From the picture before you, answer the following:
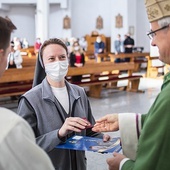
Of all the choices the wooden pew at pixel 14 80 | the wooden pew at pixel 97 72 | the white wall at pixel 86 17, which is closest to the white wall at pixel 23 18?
the white wall at pixel 86 17

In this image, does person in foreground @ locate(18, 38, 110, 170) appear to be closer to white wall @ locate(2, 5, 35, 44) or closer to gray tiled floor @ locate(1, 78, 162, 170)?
gray tiled floor @ locate(1, 78, 162, 170)

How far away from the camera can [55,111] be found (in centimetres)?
202

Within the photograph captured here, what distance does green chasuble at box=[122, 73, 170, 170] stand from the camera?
1118 millimetres

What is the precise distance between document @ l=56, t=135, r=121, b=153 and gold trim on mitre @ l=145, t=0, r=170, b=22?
2.26 feet

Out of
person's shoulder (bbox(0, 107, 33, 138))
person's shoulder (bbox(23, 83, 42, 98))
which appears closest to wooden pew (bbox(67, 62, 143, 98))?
person's shoulder (bbox(23, 83, 42, 98))

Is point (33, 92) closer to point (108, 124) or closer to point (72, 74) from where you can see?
point (108, 124)

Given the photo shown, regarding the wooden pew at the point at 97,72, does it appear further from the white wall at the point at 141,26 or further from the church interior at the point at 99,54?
the white wall at the point at 141,26

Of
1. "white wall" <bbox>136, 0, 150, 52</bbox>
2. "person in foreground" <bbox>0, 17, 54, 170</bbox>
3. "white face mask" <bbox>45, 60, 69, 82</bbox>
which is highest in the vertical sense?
"white wall" <bbox>136, 0, 150, 52</bbox>

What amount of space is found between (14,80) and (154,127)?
5.90 m

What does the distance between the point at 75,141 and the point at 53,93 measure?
426 millimetres

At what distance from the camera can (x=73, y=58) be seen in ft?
29.3

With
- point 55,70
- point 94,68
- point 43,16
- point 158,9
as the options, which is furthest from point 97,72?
point 43,16

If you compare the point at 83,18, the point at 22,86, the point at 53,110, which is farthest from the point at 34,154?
the point at 83,18

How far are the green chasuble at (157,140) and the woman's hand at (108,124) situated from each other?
0.47 metres
